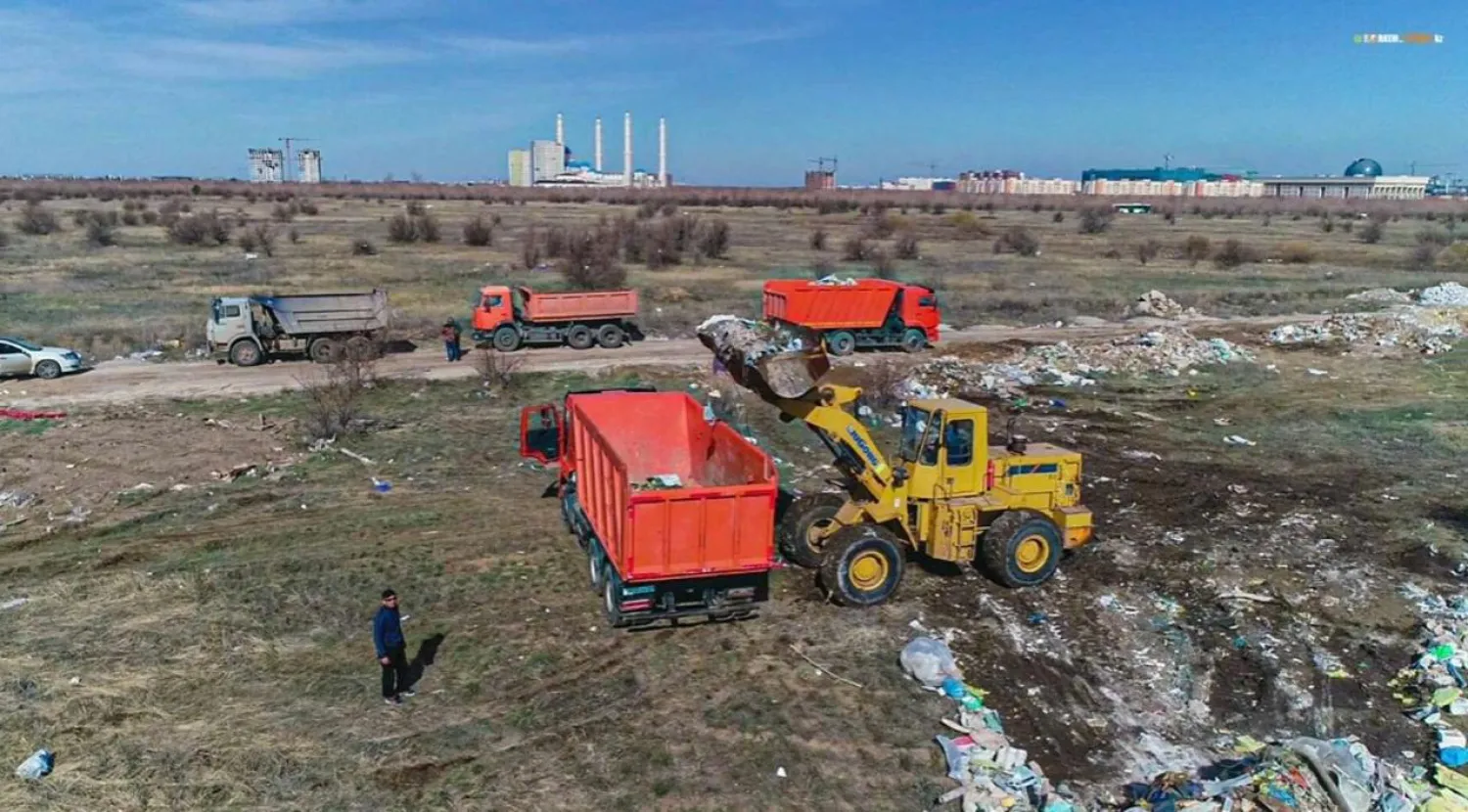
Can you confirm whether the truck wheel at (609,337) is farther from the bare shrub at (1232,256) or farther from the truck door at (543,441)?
the bare shrub at (1232,256)

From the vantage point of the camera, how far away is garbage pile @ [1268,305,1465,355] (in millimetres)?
28078

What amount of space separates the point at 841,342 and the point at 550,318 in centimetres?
793

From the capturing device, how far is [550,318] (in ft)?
87.9

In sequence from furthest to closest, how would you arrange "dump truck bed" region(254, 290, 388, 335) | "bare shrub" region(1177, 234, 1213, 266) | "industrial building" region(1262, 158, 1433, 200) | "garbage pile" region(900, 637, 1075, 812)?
1. "industrial building" region(1262, 158, 1433, 200)
2. "bare shrub" region(1177, 234, 1213, 266)
3. "dump truck bed" region(254, 290, 388, 335)
4. "garbage pile" region(900, 637, 1075, 812)

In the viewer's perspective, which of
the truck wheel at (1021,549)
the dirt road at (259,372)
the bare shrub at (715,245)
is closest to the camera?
the truck wheel at (1021,549)

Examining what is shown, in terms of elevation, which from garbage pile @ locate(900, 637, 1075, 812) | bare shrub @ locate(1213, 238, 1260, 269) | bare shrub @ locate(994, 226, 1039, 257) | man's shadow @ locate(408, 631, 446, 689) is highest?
bare shrub @ locate(994, 226, 1039, 257)

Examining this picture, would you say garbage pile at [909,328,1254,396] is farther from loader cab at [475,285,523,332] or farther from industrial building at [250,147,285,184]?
industrial building at [250,147,285,184]

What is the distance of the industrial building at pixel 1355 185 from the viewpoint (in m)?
167

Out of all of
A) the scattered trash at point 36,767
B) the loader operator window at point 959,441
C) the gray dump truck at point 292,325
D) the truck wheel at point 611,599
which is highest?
the gray dump truck at point 292,325

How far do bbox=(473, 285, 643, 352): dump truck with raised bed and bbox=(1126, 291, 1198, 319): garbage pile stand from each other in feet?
62.1

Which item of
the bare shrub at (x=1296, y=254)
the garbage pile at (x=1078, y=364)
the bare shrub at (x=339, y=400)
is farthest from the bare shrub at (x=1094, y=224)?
the bare shrub at (x=339, y=400)

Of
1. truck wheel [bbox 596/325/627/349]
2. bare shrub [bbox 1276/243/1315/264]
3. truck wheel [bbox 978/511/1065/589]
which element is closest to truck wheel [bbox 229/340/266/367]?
truck wheel [bbox 596/325/627/349]

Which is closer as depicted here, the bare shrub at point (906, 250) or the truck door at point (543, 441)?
the truck door at point (543, 441)

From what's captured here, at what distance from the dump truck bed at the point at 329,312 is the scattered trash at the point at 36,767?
18.1 m
